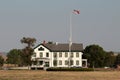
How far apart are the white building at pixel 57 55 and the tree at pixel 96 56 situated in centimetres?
974

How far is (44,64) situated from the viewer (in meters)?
105

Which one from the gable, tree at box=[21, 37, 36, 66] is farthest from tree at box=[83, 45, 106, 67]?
tree at box=[21, 37, 36, 66]

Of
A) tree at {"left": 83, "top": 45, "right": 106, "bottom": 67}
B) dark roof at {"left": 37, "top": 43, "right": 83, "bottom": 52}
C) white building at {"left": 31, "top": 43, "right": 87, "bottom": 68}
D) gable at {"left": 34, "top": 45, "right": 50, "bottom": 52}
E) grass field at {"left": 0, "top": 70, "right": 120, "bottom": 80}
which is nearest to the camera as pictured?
grass field at {"left": 0, "top": 70, "right": 120, "bottom": 80}

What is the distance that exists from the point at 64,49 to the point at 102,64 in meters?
14.6

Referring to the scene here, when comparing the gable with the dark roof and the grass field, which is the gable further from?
the grass field

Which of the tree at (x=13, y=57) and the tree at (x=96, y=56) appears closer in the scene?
the tree at (x=96, y=56)

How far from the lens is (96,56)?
11506 centimetres

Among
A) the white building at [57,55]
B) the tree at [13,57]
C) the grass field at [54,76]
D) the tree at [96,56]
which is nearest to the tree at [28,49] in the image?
the white building at [57,55]

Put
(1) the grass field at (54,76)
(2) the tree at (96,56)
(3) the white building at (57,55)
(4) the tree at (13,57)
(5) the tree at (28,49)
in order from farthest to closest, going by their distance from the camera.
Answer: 1. (4) the tree at (13,57)
2. (2) the tree at (96,56)
3. (3) the white building at (57,55)
4. (5) the tree at (28,49)
5. (1) the grass field at (54,76)

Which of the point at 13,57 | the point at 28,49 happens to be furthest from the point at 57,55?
the point at 13,57

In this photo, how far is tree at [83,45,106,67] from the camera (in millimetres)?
114062

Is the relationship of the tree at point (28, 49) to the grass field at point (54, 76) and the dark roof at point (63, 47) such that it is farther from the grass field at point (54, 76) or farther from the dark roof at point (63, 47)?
the grass field at point (54, 76)

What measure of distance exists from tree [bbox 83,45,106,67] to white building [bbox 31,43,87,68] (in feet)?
32.0

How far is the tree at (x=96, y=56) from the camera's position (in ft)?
374
